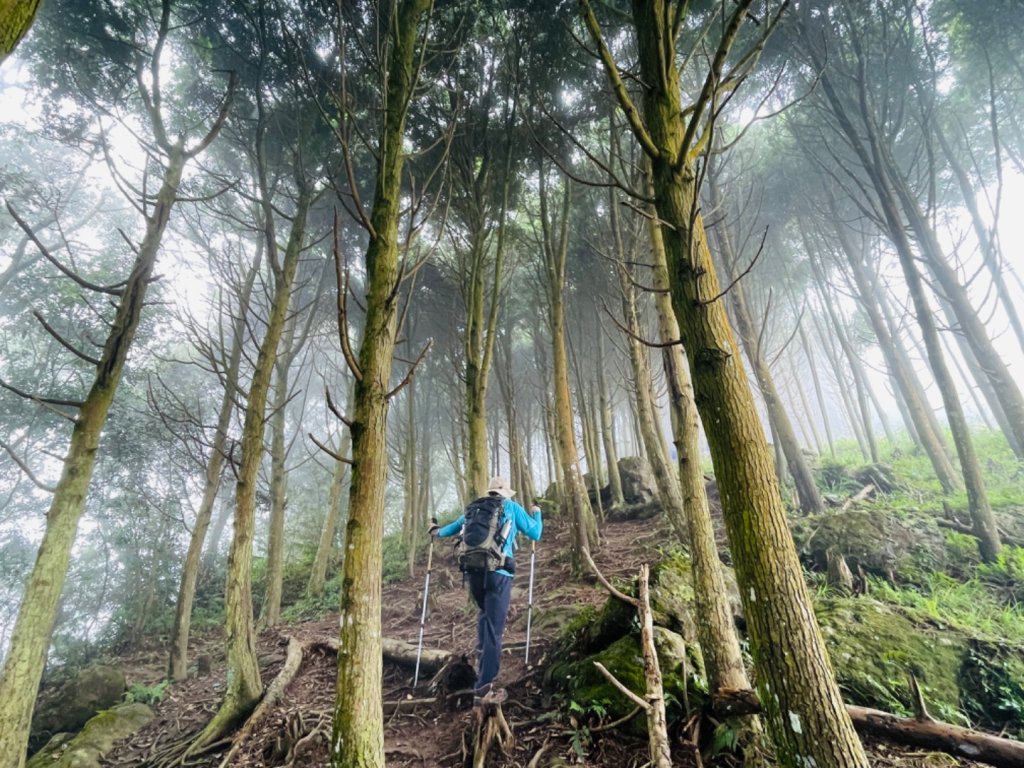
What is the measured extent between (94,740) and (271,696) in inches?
84.4

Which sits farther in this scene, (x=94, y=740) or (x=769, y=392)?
(x=769, y=392)

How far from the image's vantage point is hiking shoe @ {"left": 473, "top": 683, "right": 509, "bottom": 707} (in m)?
3.31

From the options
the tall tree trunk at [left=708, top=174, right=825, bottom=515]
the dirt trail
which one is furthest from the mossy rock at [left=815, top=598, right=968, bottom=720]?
the tall tree trunk at [left=708, top=174, right=825, bottom=515]

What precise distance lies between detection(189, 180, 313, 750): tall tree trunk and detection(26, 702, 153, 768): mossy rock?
1.21m

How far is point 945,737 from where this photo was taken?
2.12m

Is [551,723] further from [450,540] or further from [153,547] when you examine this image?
[153,547]

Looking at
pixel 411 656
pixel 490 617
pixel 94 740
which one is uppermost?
pixel 490 617

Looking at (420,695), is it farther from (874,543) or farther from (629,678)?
(874,543)

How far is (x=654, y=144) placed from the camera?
2412mm

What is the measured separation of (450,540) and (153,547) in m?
7.43

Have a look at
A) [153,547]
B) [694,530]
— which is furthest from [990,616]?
[153,547]

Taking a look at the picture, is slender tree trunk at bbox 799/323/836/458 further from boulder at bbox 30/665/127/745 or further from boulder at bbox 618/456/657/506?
boulder at bbox 30/665/127/745

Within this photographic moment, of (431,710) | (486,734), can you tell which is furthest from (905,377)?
(431,710)

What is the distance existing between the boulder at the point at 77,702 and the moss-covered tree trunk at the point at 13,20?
774 centimetres
